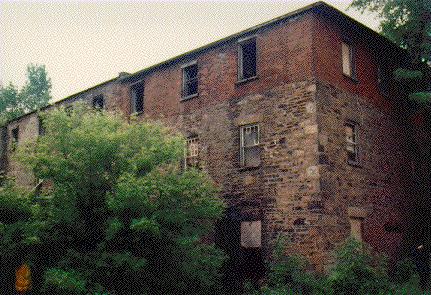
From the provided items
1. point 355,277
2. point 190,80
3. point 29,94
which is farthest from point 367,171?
point 29,94

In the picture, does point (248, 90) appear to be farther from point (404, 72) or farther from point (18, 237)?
point (18, 237)

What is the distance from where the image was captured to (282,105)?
14.1 metres

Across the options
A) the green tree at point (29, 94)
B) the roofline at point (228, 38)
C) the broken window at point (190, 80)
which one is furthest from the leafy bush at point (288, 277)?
the green tree at point (29, 94)

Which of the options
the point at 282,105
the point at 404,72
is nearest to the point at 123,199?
the point at 282,105

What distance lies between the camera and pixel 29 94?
1786 inches

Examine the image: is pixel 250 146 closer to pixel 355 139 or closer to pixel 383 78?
pixel 355 139

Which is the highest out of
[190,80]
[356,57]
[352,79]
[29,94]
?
[29,94]

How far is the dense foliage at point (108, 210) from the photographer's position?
11.2 m

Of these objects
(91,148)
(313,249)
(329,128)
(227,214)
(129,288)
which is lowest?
(129,288)

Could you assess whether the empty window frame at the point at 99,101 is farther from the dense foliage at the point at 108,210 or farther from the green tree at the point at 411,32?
the green tree at the point at 411,32

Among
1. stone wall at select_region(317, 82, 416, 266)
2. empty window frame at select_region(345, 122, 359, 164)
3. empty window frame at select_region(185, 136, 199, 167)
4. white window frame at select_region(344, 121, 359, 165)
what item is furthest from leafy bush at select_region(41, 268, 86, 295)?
white window frame at select_region(344, 121, 359, 165)

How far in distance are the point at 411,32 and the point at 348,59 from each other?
3.04 m

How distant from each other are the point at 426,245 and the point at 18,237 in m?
14.0

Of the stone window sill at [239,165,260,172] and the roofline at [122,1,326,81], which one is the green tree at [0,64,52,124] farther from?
the stone window sill at [239,165,260,172]
